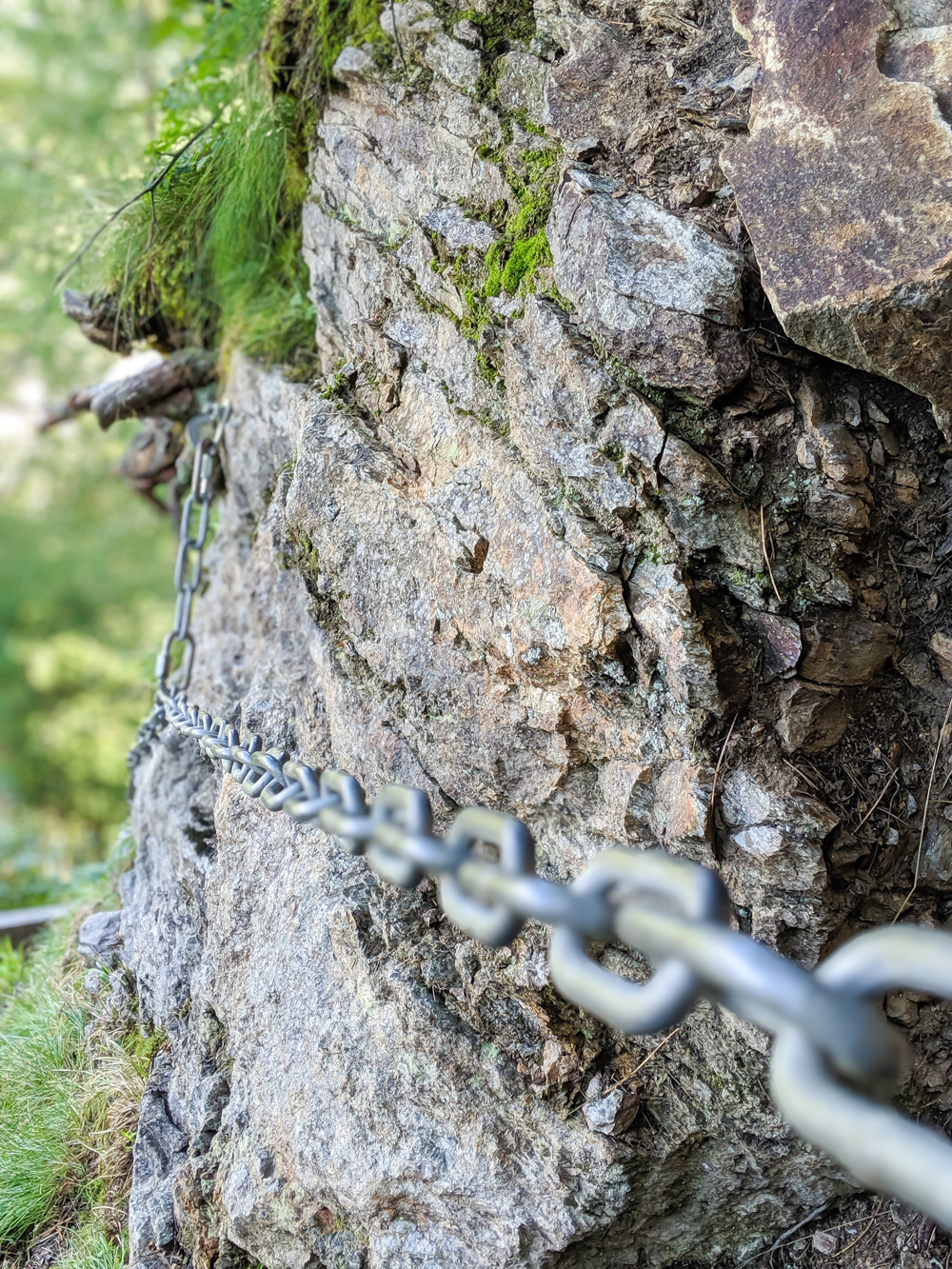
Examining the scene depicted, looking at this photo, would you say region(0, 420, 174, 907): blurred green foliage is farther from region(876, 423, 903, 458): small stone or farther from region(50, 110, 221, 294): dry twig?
region(876, 423, 903, 458): small stone

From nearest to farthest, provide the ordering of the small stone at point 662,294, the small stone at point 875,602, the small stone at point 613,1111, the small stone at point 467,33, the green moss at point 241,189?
the small stone at point 662,294 → the small stone at point 875,602 → the small stone at point 613,1111 → the small stone at point 467,33 → the green moss at point 241,189

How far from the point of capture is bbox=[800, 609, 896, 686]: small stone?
2.05m

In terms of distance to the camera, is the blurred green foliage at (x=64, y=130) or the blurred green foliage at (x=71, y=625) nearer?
the blurred green foliage at (x=64, y=130)

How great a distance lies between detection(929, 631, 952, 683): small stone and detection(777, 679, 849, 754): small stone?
242 mm

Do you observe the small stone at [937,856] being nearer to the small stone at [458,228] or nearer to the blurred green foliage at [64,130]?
the small stone at [458,228]

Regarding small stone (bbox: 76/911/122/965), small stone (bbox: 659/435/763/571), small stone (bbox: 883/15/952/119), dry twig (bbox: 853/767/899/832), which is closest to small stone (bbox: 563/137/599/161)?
small stone (bbox: 883/15/952/119)

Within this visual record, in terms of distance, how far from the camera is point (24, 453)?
14.4 metres

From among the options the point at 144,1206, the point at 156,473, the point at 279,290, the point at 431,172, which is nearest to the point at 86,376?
the point at 156,473

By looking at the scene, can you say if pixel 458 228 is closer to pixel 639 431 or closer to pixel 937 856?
pixel 639 431

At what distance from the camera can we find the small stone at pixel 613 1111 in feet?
7.27

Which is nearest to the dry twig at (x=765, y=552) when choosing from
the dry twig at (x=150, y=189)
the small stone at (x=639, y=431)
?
the small stone at (x=639, y=431)

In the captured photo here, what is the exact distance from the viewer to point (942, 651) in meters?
2.08

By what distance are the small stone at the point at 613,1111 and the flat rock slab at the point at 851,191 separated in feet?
5.64

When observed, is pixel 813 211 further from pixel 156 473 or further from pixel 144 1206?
pixel 156 473
